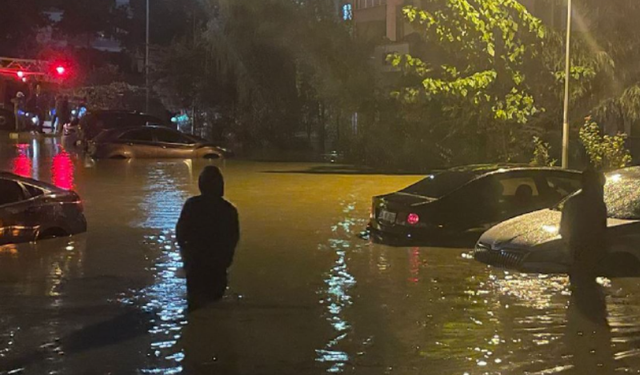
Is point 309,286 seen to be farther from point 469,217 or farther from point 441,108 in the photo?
point 441,108

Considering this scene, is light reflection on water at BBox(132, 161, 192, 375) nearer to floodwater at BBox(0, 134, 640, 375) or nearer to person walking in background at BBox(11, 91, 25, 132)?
floodwater at BBox(0, 134, 640, 375)

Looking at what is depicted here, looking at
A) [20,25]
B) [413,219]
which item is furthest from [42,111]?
[413,219]

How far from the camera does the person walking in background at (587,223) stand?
1001 cm

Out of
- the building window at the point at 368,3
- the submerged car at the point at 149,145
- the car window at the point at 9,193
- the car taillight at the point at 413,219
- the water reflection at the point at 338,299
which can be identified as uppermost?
the building window at the point at 368,3

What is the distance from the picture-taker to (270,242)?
548 inches

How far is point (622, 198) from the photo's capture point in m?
11.2

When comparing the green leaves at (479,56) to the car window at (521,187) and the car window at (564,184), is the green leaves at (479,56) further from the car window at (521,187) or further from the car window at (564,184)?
the car window at (564,184)

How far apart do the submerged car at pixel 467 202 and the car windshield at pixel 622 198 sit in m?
1.38

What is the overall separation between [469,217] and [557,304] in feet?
12.1

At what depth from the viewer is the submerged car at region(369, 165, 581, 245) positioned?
42.3 ft

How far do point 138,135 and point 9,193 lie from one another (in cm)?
2049

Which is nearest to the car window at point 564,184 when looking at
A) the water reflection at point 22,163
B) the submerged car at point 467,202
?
the submerged car at point 467,202

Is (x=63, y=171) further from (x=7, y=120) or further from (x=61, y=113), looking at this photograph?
(x=7, y=120)

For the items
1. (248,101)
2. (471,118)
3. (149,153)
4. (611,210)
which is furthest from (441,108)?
(611,210)
